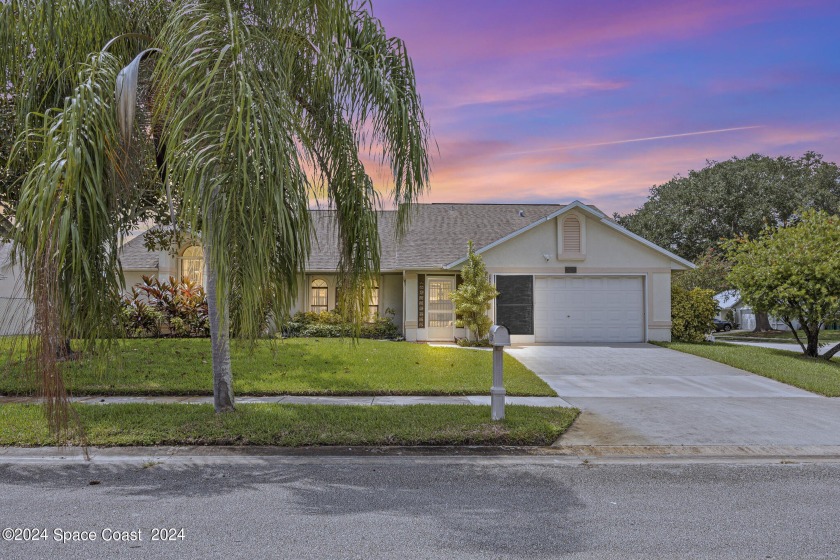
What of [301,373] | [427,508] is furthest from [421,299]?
[427,508]

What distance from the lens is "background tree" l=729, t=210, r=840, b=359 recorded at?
14.3m

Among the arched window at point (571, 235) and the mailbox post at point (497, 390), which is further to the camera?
the arched window at point (571, 235)

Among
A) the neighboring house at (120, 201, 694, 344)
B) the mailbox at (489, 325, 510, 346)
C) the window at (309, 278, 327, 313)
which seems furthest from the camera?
the window at (309, 278, 327, 313)

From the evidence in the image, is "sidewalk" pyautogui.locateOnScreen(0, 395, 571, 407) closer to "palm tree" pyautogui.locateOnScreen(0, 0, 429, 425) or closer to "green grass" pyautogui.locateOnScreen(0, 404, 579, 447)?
"green grass" pyautogui.locateOnScreen(0, 404, 579, 447)

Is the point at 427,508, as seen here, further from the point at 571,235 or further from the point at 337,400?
the point at 571,235

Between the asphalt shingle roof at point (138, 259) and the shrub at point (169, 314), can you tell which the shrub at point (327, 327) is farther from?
the asphalt shingle roof at point (138, 259)

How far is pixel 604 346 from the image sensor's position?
1767 cm

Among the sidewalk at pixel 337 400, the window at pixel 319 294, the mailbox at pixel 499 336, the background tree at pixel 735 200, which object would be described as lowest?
the sidewalk at pixel 337 400

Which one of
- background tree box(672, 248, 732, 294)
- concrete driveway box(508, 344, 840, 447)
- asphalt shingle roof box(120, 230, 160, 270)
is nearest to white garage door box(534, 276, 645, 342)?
concrete driveway box(508, 344, 840, 447)

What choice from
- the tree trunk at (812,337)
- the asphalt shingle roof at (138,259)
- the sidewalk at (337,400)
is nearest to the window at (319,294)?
the asphalt shingle roof at (138,259)

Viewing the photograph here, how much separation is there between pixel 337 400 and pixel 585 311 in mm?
12172

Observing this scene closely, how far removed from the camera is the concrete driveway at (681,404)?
700 cm

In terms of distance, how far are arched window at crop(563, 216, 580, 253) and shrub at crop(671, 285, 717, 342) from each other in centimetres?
422

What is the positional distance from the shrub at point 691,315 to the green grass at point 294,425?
13.2m
